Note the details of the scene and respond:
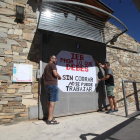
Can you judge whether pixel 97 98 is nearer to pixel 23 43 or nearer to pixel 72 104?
pixel 72 104

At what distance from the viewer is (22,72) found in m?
3.15

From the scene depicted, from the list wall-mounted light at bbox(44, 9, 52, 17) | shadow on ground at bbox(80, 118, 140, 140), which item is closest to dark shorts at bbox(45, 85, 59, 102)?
shadow on ground at bbox(80, 118, 140, 140)

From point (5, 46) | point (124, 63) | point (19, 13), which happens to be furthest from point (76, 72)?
point (124, 63)

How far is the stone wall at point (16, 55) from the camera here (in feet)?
9.56

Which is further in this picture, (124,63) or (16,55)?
(124,63)

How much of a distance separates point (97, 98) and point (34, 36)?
2.92 metres

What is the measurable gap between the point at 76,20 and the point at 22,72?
6.92 ft

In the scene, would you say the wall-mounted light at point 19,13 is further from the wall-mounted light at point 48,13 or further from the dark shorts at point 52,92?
the dark shorts at point 52,92

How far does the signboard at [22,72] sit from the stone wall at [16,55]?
0.10 meters

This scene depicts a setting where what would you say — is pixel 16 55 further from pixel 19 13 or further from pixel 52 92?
pixel 52 92

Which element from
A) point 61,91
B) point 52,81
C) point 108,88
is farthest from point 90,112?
point 52,81

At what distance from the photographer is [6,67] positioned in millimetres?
3016

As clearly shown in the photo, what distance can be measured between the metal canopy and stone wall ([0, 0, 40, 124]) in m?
0.48

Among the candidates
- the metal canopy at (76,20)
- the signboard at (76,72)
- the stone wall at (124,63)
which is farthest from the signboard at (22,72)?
the stone wall at (124,63)
